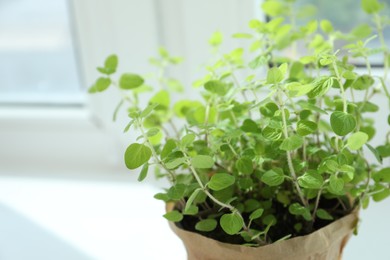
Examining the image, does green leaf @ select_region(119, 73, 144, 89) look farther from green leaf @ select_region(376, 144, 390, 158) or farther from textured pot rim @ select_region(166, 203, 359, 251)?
green leaf @ select_region(376, 144, 390, 158)

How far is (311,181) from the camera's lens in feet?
1.70

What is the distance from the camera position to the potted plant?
0.52 m

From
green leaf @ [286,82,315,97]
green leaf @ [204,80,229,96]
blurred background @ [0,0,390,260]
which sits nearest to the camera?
green leaf @ [286,82,315,97]

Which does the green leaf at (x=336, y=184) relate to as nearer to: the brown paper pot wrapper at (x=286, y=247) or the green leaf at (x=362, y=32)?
the brown paper pot wrapper at (x=286, y=247)

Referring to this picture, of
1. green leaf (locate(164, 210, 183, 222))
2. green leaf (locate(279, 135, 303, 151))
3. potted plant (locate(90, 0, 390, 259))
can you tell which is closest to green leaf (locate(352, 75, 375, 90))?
potted plant (locate(90, 0, 390, 259))

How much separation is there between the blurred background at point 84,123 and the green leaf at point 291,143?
0.31 m

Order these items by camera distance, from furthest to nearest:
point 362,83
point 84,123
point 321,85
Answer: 1. point 84,123
2. point 362,83
3. point 321,85

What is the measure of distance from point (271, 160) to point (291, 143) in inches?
3.8

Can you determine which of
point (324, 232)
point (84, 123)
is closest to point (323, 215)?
point (324, 232)

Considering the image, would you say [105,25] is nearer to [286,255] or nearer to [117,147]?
[117,147]

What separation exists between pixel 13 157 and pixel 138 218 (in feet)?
1.26

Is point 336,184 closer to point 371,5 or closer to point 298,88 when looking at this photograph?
point 298,88

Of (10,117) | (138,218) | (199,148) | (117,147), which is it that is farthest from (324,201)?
(10,117)

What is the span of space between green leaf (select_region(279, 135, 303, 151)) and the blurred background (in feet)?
1.01
